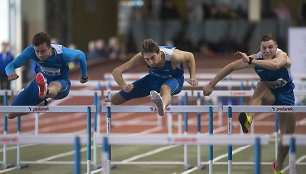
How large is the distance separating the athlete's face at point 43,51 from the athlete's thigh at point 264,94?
2.45 meters

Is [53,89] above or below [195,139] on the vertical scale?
above

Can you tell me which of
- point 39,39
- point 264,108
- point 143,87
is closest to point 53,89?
point 39,39

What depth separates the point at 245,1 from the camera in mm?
22578

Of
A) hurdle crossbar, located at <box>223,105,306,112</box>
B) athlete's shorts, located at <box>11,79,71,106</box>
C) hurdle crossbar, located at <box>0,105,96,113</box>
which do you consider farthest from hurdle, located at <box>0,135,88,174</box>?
athlete's shorts, located at <box>11,79,71,106</box>

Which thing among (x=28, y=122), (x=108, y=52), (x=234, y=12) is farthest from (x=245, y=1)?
(x=28, y=122)

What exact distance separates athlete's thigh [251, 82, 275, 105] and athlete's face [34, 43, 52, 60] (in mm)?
2453

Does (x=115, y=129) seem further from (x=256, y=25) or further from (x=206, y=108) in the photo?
(x=256, y=25)

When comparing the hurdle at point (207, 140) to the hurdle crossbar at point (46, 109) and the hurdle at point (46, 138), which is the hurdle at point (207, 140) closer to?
the hurdle at point (46, 138)

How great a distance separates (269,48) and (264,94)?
59 cm

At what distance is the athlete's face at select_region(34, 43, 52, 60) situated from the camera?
6.68 metres

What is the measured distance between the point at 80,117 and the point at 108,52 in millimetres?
4732

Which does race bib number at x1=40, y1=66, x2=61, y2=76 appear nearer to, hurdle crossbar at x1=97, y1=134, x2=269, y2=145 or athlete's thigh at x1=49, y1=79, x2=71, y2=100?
athlete's thigh at x1=49, y1=79, x2=71, y2=100

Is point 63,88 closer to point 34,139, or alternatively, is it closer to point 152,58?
point 152,58

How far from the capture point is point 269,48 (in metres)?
6.40
